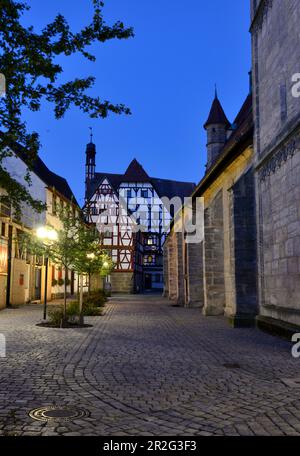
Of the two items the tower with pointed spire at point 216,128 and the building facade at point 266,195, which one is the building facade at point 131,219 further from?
the building facade at point 266,195

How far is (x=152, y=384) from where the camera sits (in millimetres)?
6273

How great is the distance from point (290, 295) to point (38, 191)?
2100 centimetres

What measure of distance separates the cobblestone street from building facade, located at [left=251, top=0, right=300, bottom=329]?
136 cm

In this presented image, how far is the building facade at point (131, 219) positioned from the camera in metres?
48.1

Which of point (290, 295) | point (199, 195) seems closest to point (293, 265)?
point (290, 295)

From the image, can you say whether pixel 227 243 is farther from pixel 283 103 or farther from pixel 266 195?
Result: pixel 283 103

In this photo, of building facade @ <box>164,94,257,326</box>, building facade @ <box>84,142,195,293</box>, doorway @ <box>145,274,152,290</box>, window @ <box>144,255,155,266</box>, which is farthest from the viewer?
doorway @ <box>145,274,152,290</box>

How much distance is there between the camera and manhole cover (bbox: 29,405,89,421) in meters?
4.62

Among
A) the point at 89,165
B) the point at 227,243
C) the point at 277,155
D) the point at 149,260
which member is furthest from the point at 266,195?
the point at 89,165

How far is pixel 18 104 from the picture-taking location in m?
5.24

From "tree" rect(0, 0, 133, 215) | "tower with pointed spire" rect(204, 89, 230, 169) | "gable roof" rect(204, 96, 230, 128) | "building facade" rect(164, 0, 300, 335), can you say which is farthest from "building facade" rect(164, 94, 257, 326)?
"tree" rect(0, 0, 133, 215)

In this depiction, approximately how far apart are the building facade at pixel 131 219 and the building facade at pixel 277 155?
20352 millimetres

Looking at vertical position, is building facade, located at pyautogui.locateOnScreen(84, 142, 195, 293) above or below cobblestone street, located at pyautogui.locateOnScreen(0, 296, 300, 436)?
above

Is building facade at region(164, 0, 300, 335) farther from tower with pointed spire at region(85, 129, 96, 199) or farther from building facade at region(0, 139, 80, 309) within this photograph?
tower with pointed spire at region(85, 129, 96, 199)
